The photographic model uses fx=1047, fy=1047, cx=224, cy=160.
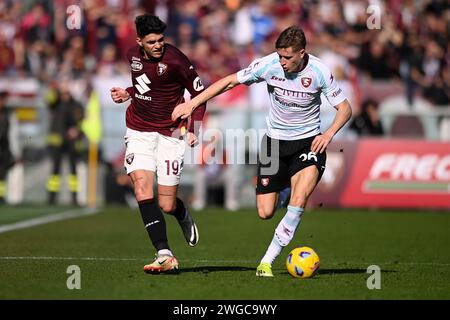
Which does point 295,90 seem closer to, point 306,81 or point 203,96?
point 306,81

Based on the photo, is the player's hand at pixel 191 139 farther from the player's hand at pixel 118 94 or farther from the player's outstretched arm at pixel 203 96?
the player's hand at pixel 118 94

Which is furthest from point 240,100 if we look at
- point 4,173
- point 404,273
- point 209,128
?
point 404,273

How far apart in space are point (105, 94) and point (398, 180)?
21.4ft

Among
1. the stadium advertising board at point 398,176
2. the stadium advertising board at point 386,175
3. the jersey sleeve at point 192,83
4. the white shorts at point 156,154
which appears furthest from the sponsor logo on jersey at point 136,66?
the stadium advertising board at point 398,176

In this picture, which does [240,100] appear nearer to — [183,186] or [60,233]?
[183,186]

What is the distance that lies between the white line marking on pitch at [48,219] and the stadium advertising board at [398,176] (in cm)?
526

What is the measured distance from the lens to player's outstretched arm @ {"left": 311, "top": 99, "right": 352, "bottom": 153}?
10133mm

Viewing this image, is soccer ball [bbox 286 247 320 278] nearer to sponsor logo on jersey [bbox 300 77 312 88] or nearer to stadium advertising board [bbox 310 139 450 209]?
sponsor logo on jersey [bbox 300 77 312 88]

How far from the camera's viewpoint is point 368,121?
70.6 feet

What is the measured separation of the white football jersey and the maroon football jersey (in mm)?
671

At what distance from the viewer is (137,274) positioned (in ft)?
33.4

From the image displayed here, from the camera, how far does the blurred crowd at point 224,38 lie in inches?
914

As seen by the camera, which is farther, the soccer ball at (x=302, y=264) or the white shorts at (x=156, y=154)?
the white shorts at (x=156, y=154)

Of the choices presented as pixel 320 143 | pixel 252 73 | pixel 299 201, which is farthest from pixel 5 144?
pixel 320 143
